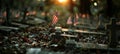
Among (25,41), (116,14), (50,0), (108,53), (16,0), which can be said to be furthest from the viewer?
(50,0)

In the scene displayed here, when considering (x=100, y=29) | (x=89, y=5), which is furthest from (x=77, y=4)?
(x=100, y=29)

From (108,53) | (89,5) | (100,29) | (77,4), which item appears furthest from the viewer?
(77,4)

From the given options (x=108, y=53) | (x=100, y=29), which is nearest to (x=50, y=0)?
(x=100, y=29)

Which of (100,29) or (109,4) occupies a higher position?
(109,4)

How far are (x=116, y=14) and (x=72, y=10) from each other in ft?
31.3

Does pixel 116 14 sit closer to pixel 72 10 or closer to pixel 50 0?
pixel 72 10

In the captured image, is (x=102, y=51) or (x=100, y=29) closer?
(x=102, y=51)

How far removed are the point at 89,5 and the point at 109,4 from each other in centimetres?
359

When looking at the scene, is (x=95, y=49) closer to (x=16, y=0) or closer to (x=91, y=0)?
(x=91, y=0)

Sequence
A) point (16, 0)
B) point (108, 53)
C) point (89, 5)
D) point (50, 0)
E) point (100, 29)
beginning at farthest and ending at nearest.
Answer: point (50, 0) → point (16, 0) → point (89, 5) → point (100, 29) → point (108, 53)

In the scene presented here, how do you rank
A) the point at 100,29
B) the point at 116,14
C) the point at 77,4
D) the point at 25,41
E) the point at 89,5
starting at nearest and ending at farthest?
the point at 25,41, the point at 100,29, the point at 116,14, the point at 89,5, the point at 77,4

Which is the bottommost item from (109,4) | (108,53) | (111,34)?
(108,53)

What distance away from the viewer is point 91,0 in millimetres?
28719

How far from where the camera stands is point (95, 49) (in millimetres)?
10047
